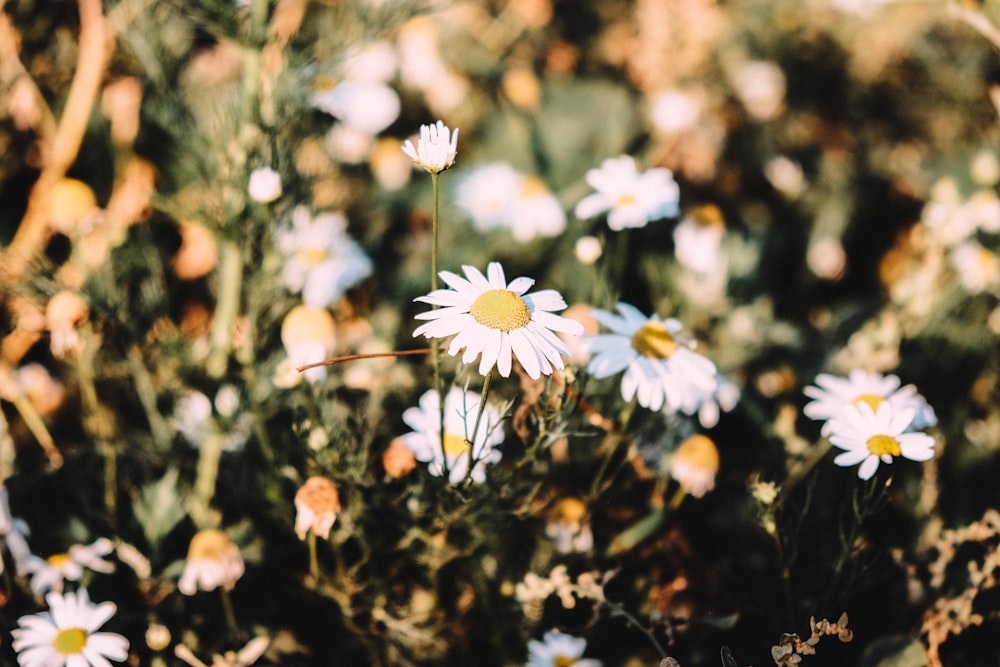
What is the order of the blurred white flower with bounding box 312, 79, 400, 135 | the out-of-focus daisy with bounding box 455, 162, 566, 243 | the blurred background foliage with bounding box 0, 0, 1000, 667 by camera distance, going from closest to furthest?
the blurred background foliage with bounding box 0, 0, 1000, 667
the out-of-focus daisy with bounding box 455, 162, 566, 243
the blurred white flower with bounding box 312, 79, 400, 135

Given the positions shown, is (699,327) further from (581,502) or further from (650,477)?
(581,502)

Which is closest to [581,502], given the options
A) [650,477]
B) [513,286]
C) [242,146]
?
[650,477]

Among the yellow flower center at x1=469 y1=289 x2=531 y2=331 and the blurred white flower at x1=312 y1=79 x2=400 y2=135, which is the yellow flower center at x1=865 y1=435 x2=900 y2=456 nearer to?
the yellow flower center at x1=469 y1=289 x2=531 y2=331

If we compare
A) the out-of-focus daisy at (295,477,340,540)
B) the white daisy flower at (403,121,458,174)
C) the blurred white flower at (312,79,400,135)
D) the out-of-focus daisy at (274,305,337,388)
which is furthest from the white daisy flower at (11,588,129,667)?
the blurred white flower at (312,79,400,135)

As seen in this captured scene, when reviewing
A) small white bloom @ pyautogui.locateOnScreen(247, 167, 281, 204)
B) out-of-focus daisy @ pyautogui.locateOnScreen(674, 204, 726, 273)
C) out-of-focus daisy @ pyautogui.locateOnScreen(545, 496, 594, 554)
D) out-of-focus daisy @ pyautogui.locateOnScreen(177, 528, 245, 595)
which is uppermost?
small white bloom @ pyautogui.locateOnScreen(247, 167, 281, 204)

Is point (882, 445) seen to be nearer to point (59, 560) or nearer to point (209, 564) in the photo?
point (209, 564)

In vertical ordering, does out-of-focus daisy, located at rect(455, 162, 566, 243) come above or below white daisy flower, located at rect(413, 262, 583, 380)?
below

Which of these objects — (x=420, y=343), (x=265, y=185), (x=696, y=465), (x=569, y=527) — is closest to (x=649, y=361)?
(x=696, y=465)
